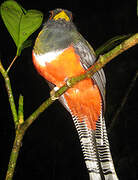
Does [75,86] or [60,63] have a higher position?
[60,63]

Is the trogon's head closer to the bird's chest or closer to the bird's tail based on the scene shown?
the bird's chest

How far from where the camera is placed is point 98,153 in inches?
42.4

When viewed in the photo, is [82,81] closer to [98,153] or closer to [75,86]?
[75,86]

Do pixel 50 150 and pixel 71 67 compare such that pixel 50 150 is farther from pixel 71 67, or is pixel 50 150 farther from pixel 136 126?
pixel 71 67

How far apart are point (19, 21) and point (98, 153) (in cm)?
67

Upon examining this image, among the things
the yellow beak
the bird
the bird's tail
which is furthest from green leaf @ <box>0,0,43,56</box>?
the bird's tail

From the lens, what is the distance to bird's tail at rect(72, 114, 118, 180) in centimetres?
102

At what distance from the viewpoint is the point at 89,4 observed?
299 centimetres

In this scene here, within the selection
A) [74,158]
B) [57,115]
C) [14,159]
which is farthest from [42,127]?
[14,159]

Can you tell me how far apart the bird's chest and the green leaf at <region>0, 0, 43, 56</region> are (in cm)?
16

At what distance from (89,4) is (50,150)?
5.96ft

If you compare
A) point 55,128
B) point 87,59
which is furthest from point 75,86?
point 55,128

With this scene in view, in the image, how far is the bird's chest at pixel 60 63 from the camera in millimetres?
1110

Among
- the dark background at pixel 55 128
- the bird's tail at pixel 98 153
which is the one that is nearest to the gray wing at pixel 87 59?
the bird's tail at pixel 98 153
